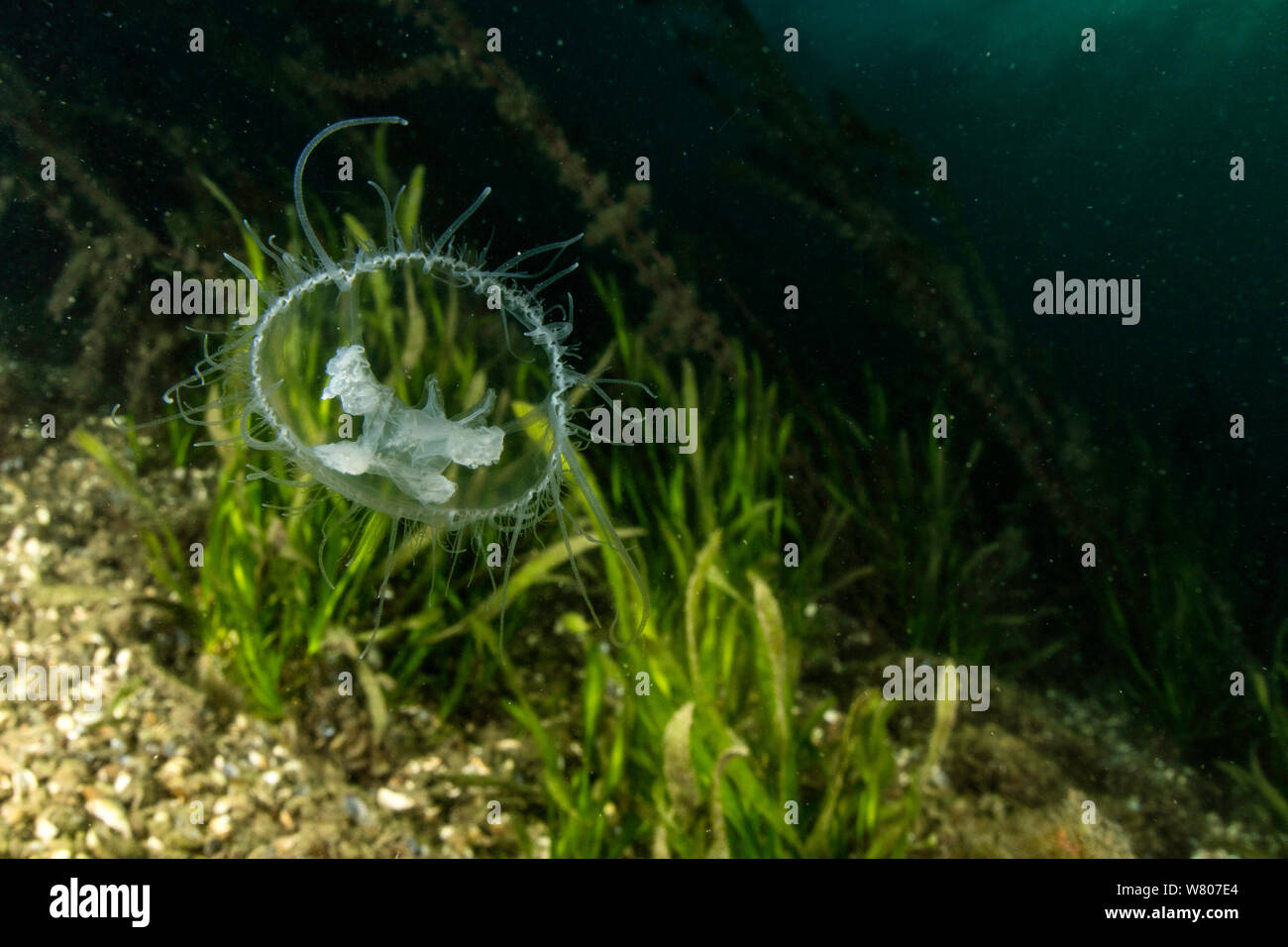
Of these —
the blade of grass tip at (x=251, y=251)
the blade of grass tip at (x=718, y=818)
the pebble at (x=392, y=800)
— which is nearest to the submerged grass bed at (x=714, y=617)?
the blade of grass tip at (x=718, y=818)

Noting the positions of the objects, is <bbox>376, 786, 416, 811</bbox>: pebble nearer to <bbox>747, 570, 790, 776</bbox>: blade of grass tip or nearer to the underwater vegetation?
the underwater vegetation

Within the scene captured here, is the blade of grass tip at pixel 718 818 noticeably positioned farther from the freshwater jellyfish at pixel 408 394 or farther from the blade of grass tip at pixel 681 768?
the freshwater jellyfish at pixel 408 394

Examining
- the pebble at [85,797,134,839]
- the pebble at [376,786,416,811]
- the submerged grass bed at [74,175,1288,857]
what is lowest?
the pebble at [376,786,416,811]

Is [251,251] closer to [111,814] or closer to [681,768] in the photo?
[111,814]

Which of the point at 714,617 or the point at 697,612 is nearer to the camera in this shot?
the point at 697,612

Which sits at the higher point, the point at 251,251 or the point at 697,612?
the point at 251,251

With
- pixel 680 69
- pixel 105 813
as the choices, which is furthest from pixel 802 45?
pixel 105 813

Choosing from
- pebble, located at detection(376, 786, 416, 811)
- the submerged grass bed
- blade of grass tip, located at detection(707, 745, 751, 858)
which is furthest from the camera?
pebble, located at detection(376, 786, 416, 811)

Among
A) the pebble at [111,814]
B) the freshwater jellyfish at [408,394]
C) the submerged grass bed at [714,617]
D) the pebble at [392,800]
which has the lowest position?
the pebble at [392,800]

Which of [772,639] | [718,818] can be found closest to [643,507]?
[772,639]

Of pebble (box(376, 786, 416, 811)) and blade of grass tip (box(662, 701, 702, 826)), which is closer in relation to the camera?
blade of grass tip (box(662, 701, 702, 826))

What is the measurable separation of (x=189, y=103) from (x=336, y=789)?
3.09 meters

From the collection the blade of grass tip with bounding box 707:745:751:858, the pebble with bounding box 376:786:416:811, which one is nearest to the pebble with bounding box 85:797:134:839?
the pebble with bounding box 376:786:416:811

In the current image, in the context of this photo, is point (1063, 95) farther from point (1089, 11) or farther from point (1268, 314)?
point (1268, 314)
